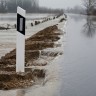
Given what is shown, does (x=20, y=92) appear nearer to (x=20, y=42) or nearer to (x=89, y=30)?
(x=20, y=42)

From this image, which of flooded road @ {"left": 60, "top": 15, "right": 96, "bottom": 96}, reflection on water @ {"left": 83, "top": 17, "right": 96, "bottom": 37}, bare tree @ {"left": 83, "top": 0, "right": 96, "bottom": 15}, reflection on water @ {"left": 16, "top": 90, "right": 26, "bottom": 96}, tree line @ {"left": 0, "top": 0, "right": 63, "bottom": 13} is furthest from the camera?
tree line @ {"left": 0, "top": 0, "right": 63, "bottom": 13}

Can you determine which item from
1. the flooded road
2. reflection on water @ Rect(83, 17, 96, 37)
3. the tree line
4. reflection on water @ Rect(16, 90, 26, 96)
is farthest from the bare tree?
reflection on water @ Rect(16, 90, 26, 96)

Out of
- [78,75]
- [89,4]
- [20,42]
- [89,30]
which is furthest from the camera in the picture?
[89,4]

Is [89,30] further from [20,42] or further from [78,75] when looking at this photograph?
[20,42]

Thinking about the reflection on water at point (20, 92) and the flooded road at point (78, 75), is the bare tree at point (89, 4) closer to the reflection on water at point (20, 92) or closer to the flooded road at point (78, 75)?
the flooded road at point (78, 75)

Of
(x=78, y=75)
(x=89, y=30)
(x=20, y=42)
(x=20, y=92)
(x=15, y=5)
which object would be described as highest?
(x=20, y=42)

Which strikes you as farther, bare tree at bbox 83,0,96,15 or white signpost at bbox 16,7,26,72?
bare tree at bbox 83,0,96,15

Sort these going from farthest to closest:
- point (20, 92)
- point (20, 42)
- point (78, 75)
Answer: point (78, 75) < point (20, 42) < point (20, 92)

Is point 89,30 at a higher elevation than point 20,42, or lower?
lower

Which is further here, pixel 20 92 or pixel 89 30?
pixel 89 30

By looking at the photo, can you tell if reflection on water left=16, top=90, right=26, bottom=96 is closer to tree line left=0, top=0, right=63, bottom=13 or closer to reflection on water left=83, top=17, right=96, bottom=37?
reflection on water left=83, top=17, right=96, bottom=37

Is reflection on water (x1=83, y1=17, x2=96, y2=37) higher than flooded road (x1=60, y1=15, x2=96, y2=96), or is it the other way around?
flooded road (x1=60, y1=15, x2=96, y2=96)

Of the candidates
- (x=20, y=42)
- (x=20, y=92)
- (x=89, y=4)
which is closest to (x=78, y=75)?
(x=20, y=42)

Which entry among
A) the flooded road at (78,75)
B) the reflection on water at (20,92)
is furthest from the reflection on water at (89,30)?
the reflection on water at (20,92)
